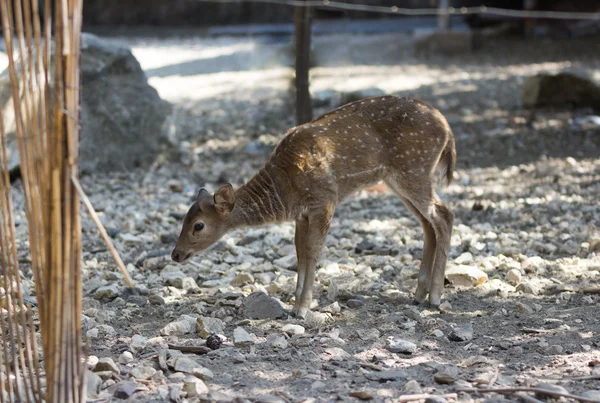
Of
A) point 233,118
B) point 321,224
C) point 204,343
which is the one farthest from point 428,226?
point 233,118

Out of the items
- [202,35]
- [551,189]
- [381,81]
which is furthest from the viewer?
[202,35]

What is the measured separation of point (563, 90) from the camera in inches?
456

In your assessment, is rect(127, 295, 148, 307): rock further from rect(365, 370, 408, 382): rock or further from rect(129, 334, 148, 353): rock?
rect(365, 370, 408, 382): rock

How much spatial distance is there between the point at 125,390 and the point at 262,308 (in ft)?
5.16

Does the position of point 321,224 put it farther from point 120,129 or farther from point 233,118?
point 233,118

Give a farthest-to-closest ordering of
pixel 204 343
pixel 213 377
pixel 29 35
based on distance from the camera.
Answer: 1. pixel 204 343
2. pixel 213 377
3. pixel 29 35

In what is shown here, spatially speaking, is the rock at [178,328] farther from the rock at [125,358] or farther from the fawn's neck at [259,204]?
the fawn's neck at [259,204]

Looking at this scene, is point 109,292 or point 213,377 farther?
point 109,292

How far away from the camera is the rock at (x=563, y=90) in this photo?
450 inches

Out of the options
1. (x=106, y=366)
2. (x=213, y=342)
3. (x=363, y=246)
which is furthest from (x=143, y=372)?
(x=363, y=246)

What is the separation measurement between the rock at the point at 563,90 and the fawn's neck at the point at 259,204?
686cm

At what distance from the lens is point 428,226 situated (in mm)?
6012

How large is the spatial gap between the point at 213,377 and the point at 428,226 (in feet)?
7.46

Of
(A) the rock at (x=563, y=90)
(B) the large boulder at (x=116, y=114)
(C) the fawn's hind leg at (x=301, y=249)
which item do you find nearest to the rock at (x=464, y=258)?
(C) the fawn's hind leg at (x=301, y=249)
